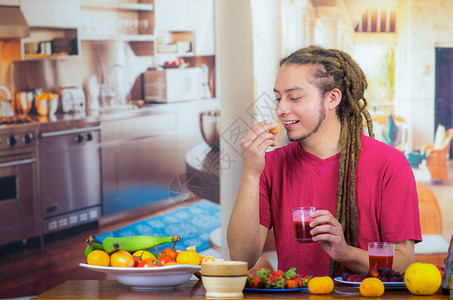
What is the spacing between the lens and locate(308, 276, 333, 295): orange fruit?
4.80 feet

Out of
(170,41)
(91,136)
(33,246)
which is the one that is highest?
(170,41)

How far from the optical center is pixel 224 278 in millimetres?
1411

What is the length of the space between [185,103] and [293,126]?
7.26 feet

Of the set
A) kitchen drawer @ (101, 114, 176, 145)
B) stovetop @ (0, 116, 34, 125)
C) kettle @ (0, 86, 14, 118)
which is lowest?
kitchen drawer @ (101, 114, 176, 145)

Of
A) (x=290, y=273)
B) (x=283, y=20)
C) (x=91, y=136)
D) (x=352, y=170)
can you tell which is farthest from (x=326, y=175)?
(x=91, y=136)

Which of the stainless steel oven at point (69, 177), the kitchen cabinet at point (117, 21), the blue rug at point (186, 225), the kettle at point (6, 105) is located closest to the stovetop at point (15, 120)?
the kettle at point (6, 105)

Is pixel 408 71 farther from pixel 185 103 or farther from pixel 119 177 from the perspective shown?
pixel 119 177

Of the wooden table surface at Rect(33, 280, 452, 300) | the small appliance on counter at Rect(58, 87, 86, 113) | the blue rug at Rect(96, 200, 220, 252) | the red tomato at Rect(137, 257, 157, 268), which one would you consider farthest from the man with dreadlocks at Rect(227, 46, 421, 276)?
the small appliance on counter at Rect(58, 87, 86, 113)

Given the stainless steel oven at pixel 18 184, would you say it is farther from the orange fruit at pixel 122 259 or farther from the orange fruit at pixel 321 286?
the orange fruit at pixel 321 286

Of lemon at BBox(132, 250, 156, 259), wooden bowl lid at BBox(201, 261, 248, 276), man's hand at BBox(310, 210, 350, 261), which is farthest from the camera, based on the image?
man's hand at BBox(310, 210, 350, 261)

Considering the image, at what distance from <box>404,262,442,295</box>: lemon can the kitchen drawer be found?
2928 millimetres

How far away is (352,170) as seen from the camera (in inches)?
81.2

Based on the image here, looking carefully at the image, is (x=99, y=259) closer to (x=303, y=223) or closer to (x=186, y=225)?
(x=303, y=223)

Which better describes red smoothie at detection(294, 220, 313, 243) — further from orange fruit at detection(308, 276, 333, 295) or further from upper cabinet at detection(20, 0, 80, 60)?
upper cabinet at detection(20, 0, 80, 60)
